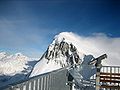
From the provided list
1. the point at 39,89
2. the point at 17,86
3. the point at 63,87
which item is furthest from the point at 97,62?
the point at 17,86

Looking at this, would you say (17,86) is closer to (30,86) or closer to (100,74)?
(30,86)

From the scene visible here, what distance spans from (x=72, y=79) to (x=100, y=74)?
1832mm

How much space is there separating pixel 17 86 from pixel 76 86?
8.22 meters

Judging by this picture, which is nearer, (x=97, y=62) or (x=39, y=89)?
(x=39, y=89)

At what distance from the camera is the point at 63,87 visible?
9.78 meters

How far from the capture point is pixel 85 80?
13375 mm

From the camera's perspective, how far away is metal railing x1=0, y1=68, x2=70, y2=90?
4.65 metres

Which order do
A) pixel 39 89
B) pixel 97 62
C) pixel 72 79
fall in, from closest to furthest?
pixel 39 89 < pixel 72 79 < pixel 97 62

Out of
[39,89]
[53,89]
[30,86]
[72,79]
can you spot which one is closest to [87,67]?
[72,79]

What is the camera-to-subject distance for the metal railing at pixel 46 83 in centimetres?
465

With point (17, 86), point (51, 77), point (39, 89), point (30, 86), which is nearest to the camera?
point (17, 86)

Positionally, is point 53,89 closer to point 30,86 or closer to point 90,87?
point 30,86

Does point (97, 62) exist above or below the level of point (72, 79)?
above

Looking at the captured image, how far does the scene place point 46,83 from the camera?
24.1 feet
